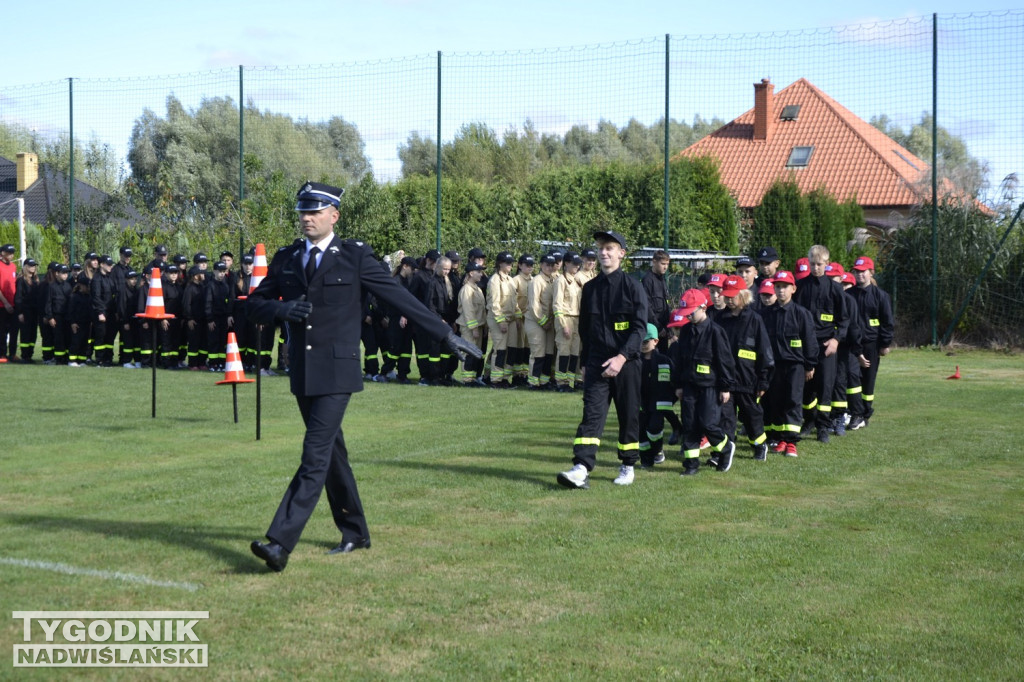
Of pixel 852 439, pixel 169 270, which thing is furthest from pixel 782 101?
pixel 852 439

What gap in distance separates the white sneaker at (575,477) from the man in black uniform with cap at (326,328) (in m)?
2.54

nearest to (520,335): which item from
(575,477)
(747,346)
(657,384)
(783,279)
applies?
(783,279)

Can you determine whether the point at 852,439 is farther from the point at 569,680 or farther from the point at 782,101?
the point at 782,101

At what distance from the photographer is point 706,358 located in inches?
409

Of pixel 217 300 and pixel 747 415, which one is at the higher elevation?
pixel 217 300

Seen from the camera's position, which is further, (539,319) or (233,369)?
(539,319)

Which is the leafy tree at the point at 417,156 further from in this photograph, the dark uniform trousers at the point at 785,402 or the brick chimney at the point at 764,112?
the dark uniform trousers at the point at 785,402

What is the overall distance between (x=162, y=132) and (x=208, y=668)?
4914 centimetres

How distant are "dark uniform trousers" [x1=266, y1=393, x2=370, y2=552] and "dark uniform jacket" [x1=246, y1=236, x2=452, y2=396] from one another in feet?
0.43

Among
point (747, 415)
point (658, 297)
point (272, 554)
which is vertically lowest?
point (272, 554)

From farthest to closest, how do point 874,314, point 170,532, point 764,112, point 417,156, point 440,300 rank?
point 764,112, point 417,156, point 440,300, point 874,314, point 170,532

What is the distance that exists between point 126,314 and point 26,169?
35.1 metres

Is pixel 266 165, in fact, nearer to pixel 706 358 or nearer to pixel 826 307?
pixel 826 307

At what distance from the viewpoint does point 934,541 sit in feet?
24.8
